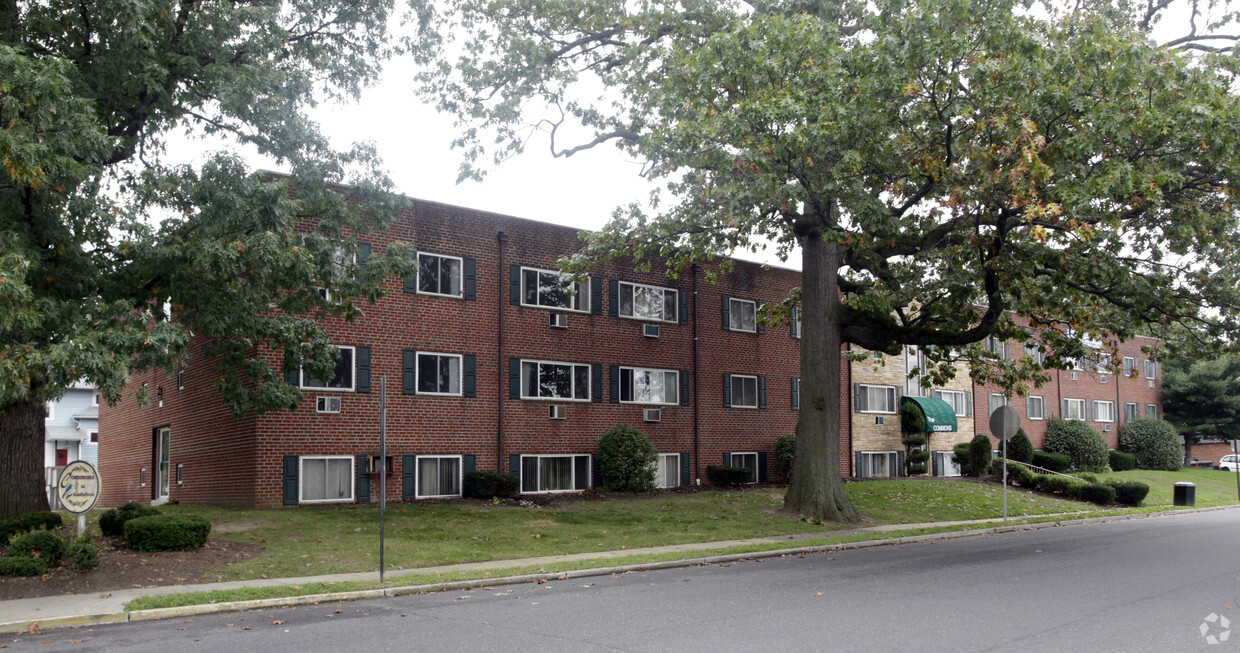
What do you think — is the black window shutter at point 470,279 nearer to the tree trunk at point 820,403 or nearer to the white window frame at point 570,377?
the white window frame at point 570,377

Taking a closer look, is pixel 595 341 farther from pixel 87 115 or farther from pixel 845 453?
pixel 87 115

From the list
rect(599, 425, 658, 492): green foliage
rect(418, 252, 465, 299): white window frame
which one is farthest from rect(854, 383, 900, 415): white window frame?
rect(418, 252, 465, 299): white window frame

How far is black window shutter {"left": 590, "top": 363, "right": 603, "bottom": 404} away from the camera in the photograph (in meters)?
26.7

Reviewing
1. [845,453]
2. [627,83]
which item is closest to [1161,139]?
[627,83]

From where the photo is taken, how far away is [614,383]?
89.0ft

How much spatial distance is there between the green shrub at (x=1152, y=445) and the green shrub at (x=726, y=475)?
33.5 metres

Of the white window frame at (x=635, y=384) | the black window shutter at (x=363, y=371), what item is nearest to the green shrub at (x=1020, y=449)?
the white window frame at (x=635, y=384)

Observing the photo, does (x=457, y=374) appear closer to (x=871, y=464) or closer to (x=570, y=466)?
(x=570, y=466)

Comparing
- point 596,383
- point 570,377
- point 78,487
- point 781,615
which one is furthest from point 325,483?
point 781,615

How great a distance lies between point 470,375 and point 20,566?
12852mm

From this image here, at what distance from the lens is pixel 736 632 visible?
8.66m

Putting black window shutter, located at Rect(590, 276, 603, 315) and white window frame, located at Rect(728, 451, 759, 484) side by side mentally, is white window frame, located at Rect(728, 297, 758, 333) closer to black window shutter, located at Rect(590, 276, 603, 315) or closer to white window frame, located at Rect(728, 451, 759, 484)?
white window frame, located at Rect(728, 451, 759, 484)

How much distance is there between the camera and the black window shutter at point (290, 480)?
20828 mm

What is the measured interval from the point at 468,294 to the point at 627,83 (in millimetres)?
6662
